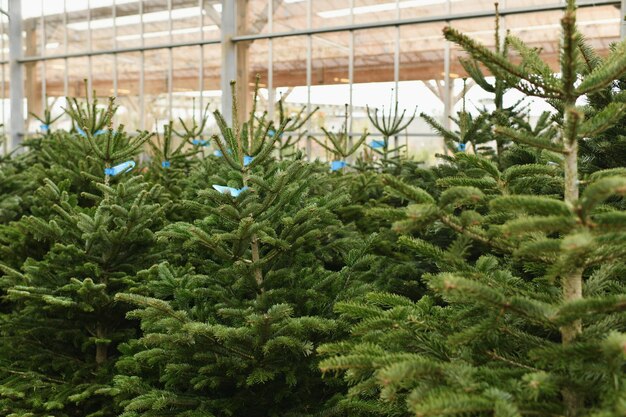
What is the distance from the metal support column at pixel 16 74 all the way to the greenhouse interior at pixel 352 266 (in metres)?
9.49

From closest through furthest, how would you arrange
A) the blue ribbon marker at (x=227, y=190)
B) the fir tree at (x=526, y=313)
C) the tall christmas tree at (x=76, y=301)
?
the fir tree at (x=526, y=313) → the blue ribbon marker at (x=227, y=190) → the tall christmas tree at (x=76, y=301)

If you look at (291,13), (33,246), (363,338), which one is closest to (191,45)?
(291,13)

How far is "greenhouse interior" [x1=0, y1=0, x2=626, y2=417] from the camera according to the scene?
6.40ft

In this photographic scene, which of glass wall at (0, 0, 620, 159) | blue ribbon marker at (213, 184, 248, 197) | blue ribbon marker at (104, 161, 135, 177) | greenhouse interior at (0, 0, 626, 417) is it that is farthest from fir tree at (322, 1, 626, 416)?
glass wall at (0, 0, 620, 159)

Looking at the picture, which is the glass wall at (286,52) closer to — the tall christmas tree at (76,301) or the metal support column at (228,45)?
the metal support column at (228,45)

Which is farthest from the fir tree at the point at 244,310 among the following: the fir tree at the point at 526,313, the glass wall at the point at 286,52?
the glass wall at the point at 286,52

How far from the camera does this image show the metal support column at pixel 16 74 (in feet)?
54.7

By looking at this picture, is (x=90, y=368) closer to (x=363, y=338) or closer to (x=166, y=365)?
(x=166, y=365)

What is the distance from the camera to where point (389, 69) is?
444 inches

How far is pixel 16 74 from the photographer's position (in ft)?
55.3

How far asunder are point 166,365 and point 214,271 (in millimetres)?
649

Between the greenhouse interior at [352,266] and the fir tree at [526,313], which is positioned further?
the greenhouse interior at [352,266]

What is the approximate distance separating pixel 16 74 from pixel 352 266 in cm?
1588

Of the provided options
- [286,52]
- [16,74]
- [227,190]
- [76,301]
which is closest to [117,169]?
[76,301]
